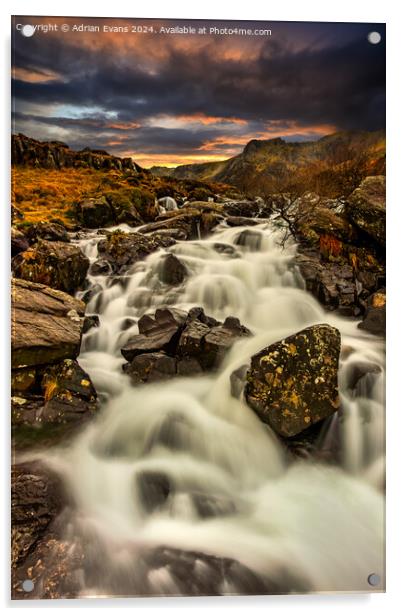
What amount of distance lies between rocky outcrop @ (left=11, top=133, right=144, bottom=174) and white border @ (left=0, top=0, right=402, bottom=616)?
113 millimetres

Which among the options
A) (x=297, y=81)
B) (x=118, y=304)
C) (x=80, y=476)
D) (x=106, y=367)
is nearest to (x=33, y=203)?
(x=118, y=304)

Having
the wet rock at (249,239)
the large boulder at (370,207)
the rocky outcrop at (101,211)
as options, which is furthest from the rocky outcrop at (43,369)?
the large boulder at (370,207)

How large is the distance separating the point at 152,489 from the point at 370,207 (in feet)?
8.86

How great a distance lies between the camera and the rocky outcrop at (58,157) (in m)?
2.64

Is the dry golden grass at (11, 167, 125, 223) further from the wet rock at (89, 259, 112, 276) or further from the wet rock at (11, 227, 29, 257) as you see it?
the wet rock at (89, 259, 112, 276)

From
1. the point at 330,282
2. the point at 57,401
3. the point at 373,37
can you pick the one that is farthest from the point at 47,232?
the point at 373,37

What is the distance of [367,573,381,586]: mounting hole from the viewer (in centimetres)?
253

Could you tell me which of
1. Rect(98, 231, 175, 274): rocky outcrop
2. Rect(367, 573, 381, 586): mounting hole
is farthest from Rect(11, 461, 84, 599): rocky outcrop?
Rect(367, 573, 381, 586): mounting hole

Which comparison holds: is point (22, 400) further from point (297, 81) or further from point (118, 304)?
point (297, 81)

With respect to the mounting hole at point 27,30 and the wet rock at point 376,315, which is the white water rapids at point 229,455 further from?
the mounting hole at point 27,30

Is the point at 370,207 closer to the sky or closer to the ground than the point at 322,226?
closer to the sky

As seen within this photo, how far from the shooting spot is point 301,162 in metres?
2.75

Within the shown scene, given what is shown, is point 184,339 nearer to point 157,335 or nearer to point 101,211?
point 157,335

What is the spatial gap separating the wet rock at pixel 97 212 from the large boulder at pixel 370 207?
1951mm
